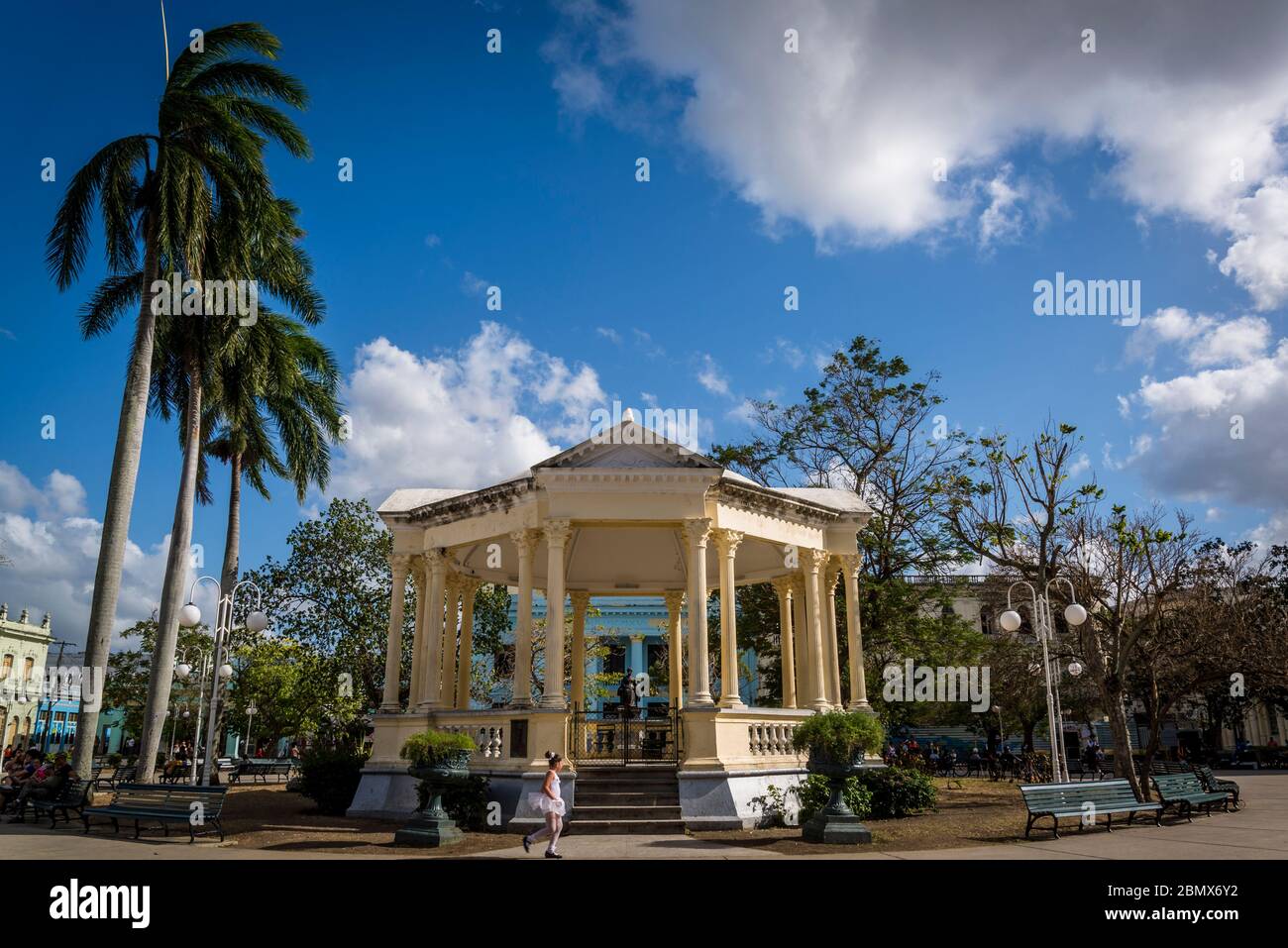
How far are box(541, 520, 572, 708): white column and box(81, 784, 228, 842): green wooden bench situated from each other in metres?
6.21

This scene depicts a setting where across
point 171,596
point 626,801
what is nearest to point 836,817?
point 626,801

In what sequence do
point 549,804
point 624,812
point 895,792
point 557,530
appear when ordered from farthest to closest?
1. point 895,792
2. point 557,530
3. point 624,812
4. point 549,804

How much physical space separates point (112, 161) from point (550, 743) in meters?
18.8

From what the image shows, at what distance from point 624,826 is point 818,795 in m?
4.10

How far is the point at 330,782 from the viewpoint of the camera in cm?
2072

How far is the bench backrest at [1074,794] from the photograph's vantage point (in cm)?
Result: 1461

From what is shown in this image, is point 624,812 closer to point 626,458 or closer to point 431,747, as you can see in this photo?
point 431,747

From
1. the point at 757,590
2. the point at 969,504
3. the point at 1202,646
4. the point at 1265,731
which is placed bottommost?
the point at 1265,731

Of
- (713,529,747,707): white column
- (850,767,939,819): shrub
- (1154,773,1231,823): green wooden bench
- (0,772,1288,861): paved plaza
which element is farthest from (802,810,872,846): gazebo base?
(1154,773,1231,823): green wooden bench

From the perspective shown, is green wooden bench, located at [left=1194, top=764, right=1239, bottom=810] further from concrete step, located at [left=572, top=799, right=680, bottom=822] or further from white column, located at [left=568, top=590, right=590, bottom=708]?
white column, located at [left=568, top=590, right=590, bottom=708]

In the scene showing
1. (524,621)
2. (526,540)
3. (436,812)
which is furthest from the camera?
(526,540)
